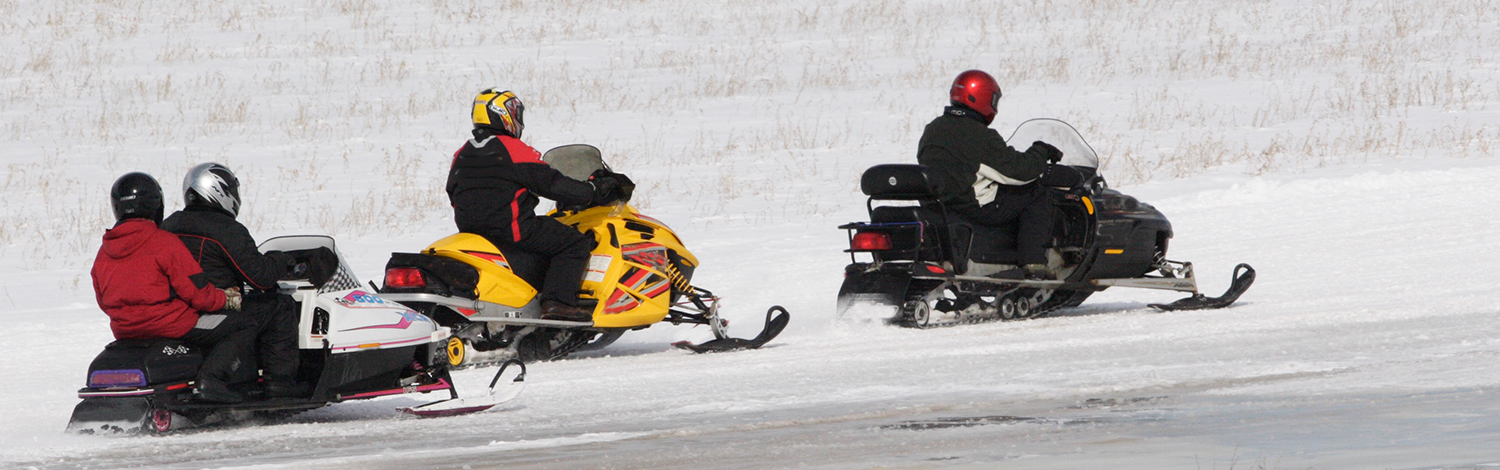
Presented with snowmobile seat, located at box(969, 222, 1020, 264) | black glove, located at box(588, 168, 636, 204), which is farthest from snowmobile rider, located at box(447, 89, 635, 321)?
snowmobile seat, located at box(969, 222, 1020, 264)

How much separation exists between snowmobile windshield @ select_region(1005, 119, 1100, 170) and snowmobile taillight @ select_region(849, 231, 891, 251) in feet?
4.21

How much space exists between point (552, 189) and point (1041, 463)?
3.94 metres

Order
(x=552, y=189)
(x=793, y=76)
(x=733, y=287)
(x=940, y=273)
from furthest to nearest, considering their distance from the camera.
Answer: (x=793, y=76), (x=733, y=287), (x=940, y=273), (x=552, y=189)

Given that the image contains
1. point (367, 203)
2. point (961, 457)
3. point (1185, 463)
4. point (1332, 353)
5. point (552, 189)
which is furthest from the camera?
point (367, 203)

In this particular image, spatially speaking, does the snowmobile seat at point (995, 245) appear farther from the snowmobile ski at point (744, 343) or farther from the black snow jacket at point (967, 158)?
the snowmobile ski at point (744, 343)

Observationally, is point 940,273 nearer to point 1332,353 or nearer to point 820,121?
point 1332,353

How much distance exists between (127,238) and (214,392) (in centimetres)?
71

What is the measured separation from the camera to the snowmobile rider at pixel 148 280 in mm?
6086

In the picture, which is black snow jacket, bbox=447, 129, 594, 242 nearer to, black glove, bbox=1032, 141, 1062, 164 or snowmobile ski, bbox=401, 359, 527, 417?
snowmobile ski, bbox=401, 359, 527, 417

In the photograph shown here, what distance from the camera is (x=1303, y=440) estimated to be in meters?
5.29

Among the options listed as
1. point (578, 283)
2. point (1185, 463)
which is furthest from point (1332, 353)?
point (578, 283)

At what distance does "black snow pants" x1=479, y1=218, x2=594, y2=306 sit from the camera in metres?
8.40

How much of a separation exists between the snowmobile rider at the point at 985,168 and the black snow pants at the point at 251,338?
4.23m

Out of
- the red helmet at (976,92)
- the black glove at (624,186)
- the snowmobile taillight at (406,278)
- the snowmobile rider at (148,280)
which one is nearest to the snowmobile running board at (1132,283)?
the red helmet at (976,92)
